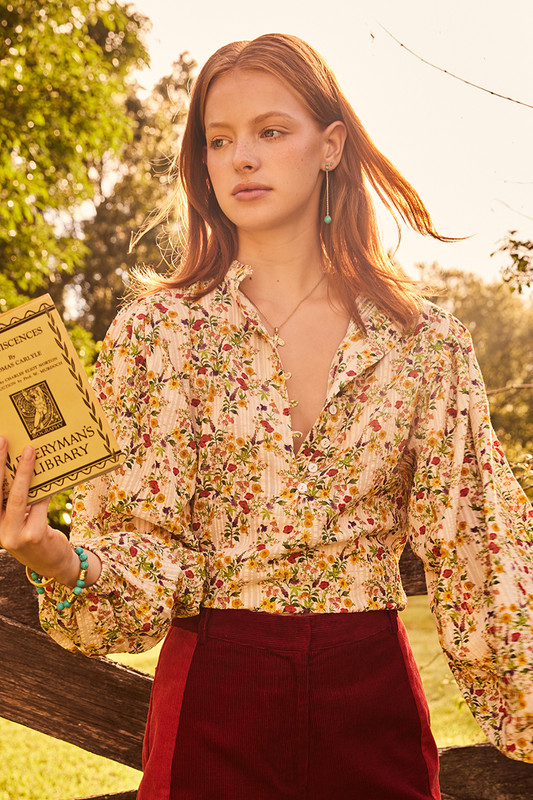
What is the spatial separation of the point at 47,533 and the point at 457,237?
1234 millimetres

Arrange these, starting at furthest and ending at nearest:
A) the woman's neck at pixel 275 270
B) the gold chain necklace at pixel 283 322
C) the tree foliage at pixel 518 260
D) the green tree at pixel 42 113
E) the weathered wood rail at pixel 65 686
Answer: the green tree at pixel 42 113 < the tree foliage at pixel 518 260 < the weathered wood rail at pixel 65 686 < the woman's neck at pixel 275 270 < the gold chain necklace at pixel 283 322

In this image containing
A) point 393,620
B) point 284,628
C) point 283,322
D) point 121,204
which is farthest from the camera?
point 121,204

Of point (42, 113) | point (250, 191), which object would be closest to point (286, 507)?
point (250, 191)

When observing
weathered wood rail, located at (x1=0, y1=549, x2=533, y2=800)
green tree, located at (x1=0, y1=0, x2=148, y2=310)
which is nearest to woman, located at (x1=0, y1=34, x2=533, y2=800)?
weathered wood rail, located at (x1=0, y1=549, x2=533, y2=800)

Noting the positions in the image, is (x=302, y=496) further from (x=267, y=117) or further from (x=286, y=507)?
(x=267, y=117)

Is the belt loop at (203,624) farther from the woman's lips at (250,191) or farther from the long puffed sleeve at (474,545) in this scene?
the woman's lips at (250,191)

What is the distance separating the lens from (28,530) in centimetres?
124

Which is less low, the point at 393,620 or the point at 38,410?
the point at 38,410

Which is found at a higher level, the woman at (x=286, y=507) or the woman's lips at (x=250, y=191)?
the woman's lips at (x=250, y=191)

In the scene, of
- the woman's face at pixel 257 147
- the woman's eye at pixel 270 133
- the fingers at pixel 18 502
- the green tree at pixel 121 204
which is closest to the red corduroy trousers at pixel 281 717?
the fingers at pixel 18 502

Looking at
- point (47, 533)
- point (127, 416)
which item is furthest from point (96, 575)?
point (127, 416)

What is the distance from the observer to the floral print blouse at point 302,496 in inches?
58.3

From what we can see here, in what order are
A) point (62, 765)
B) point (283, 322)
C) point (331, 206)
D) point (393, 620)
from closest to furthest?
point (393, 620) < point (283, 322) < point (331, 206) < point (62, 765)

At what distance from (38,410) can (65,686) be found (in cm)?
107
